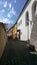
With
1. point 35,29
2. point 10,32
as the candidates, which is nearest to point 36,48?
point 35,29

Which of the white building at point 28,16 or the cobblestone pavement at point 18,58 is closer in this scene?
the cobblestone pavement at point 18,58

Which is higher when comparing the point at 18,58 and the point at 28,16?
the point at 28,16

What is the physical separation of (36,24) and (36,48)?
3.82m

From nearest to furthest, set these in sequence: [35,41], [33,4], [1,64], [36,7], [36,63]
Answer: [1,64]
[36,63]
[35,41]
[36,7]
[33,4]

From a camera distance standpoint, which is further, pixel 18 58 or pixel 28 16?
pixel 28 16

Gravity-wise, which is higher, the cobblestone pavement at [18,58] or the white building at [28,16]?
the white building at [28,16]

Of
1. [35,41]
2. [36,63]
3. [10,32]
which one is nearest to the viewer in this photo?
[36,63]

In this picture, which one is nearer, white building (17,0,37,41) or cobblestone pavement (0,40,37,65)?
cobblestone pavement (0,40,37,65)

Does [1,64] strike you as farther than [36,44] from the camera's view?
No

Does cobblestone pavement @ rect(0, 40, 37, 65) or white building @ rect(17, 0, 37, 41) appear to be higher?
white building @ rect(17, 0, 37, 41)

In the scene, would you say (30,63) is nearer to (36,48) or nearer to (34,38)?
(36,48)

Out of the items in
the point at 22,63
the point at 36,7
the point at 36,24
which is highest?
the point at 36,7

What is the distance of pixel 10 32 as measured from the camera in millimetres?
49969

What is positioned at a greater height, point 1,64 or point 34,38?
point 34,38
